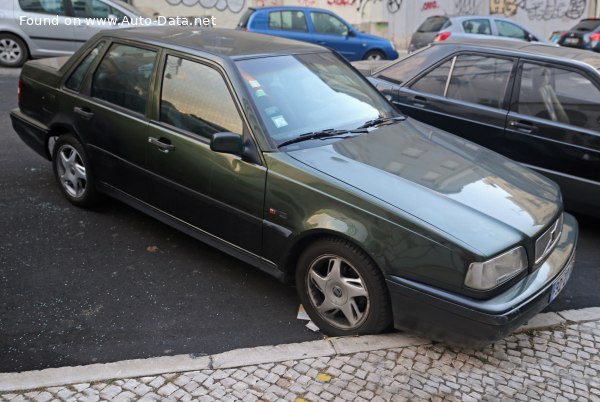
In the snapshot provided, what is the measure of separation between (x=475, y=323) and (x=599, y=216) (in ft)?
8.65

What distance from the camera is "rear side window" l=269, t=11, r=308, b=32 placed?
14.0 metres

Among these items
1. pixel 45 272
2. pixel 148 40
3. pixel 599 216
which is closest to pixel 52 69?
pixel 148 40

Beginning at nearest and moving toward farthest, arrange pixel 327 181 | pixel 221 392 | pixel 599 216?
1. pixel 221 392
2. pixel 327 181
3. pixel 599 216

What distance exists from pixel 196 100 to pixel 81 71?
1475 mm

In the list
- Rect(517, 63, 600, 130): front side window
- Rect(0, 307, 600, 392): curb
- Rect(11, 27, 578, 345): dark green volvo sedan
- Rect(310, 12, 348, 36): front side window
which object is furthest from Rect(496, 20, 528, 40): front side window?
Rect(0, 307, 600, 392): curb

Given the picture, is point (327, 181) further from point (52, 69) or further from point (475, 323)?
point (52, 69)

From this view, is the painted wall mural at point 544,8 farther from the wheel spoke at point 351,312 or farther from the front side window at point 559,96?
the wheel spoke at point 351,312

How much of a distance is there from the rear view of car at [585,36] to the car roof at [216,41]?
13223 mm

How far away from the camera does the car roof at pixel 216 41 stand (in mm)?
4371

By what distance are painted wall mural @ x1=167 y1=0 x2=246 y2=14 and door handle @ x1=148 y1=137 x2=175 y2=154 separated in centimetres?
1654

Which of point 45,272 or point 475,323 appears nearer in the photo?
point 475,323

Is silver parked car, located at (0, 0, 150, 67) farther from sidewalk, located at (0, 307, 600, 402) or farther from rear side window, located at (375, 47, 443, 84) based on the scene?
sidewalk, located at (0, 307, 600, 402)

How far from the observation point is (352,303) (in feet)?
11.9

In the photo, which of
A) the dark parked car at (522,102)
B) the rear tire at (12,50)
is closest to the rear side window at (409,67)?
the dark parked car at (522,102)
